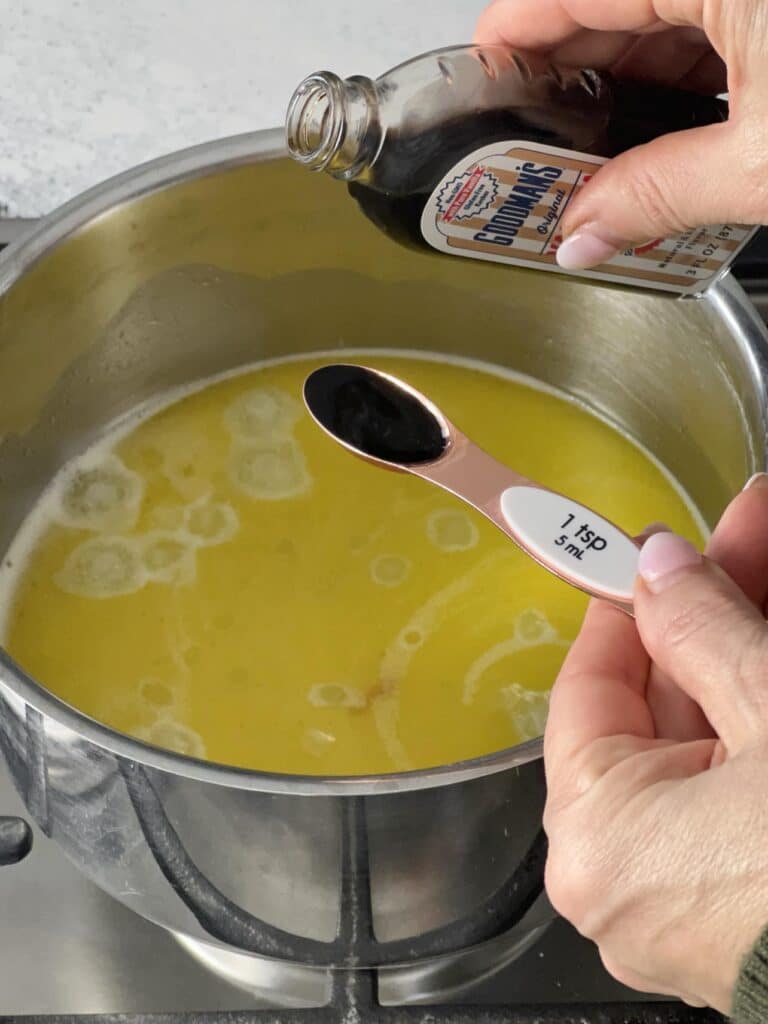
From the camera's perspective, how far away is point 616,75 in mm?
762

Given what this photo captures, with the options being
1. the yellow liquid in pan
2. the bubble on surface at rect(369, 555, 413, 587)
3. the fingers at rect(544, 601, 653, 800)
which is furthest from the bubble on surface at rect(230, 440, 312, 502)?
the fingers at rect(544, 601, 653, 800)

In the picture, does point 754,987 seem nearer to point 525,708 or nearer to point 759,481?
point 759,481

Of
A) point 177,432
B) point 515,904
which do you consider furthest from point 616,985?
point 177,432

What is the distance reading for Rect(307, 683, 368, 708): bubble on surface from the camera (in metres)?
0.92

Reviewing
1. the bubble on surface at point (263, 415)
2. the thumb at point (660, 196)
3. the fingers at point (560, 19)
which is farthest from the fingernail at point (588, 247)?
the bubble on surface at point (263, 415)

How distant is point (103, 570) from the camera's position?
1.04 metres

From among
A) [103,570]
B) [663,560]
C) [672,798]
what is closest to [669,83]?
[663,560]

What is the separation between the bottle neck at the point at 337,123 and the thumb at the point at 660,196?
12 centimetres

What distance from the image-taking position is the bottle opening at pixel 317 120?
68 centimetres

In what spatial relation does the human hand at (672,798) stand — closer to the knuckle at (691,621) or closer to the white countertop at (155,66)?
the knuckle at (691,621)

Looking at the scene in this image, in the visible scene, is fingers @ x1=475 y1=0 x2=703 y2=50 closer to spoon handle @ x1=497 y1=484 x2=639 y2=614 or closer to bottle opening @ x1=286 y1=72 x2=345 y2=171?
bottle opening @ x1=286 y1=72 x2=345 y2=171

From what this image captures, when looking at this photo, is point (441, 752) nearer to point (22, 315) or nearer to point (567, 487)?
point (567, 487)

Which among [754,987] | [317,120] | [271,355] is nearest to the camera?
[754,987]

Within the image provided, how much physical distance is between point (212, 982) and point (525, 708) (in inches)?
11.7
